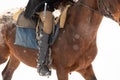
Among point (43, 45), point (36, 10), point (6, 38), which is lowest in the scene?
point (6, 38)

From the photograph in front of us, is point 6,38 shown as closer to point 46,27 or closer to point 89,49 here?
point 46,27

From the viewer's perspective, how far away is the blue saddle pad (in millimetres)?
5777

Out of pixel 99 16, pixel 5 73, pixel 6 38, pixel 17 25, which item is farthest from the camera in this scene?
pixel 5 73

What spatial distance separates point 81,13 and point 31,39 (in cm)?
97

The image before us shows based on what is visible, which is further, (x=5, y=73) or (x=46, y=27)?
(x=5, y=73)

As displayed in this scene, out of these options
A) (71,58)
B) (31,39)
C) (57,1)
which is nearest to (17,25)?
(31,39)

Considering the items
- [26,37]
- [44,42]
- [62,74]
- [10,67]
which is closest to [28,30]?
[26,37]

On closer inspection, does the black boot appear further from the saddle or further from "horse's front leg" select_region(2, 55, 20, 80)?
"horse's front leg" select_region(2, 55, 20, 80)

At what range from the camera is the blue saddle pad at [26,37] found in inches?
227

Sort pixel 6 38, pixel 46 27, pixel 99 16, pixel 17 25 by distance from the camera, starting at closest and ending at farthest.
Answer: pixel 99 16 → pixel 46 27 → pixel 17 25 → pixel 6 38

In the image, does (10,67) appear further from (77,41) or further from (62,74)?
(77,41)

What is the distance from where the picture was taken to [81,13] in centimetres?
530

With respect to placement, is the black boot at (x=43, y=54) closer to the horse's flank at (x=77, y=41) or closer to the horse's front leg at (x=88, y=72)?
the horse's flank at (x=77, y=41)

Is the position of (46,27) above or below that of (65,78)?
above
